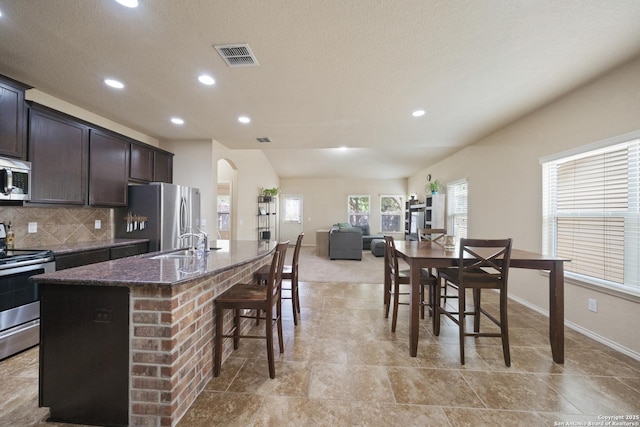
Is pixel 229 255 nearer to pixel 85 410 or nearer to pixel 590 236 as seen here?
pixel 85 410

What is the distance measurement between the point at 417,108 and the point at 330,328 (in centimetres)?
277

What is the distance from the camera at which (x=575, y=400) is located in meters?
1.68

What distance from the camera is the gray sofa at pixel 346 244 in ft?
22.2

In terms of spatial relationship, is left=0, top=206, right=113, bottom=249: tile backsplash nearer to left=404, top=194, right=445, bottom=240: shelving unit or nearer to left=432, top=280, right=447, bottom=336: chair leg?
left=432, top=280, right=447, bottom=336: chair leg

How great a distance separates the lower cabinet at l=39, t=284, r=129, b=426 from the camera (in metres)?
1.43

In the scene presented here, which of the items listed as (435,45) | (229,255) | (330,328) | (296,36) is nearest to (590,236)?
(435,45)

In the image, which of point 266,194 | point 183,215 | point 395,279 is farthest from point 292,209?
point 395,279

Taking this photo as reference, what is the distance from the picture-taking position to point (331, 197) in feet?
31.9

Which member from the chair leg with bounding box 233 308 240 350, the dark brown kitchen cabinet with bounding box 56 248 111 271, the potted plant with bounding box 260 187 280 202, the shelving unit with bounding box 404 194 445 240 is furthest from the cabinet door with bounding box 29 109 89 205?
the shelving unit with bounding box 404 194 445 240

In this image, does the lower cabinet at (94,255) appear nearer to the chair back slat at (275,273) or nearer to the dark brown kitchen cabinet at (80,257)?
the dark brown kitchen cabinet at (80,257)

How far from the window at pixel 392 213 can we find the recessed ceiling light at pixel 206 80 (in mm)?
7941

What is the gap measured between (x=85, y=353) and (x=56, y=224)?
2453 mm

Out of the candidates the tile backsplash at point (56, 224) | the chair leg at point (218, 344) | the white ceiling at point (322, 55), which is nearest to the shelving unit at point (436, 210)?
the white ceiling at point (322, 55)

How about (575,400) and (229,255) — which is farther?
(229,255)
